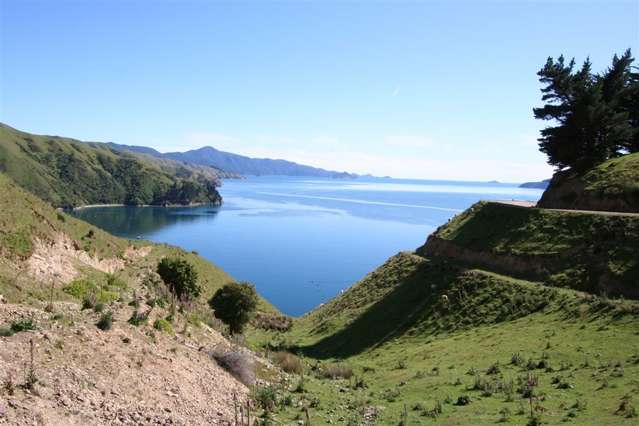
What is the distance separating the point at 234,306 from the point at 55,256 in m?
17.5

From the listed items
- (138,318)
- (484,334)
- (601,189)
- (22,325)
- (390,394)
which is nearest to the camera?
(22,325)

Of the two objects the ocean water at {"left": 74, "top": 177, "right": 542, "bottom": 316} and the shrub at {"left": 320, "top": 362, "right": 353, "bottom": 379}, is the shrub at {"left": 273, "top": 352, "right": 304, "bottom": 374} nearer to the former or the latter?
the shrub at {"left": 320, "top": 362, "right": 353, "bottom": 379}

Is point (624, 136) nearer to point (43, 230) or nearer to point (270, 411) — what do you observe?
point (270, 411)

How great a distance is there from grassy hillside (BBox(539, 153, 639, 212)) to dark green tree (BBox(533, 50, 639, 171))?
2279 mm

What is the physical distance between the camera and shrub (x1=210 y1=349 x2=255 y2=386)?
20391 mm

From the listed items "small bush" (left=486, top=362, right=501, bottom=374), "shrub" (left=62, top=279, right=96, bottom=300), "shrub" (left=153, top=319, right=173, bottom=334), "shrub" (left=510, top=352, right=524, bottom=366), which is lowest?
"small bush" (left=486, top=362, right=501, bottom=374)

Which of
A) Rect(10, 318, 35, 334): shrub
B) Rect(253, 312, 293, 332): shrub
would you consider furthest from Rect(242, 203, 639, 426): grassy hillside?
Rect(10, 318, 35, 334): shrub

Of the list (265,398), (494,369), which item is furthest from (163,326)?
(494,369)

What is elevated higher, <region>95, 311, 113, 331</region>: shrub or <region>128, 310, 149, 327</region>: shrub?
<region>95, 311, 113, 331</region>: shrub

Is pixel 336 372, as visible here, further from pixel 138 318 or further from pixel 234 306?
pixel 234 306

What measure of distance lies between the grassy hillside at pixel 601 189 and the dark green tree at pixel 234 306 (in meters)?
34.9

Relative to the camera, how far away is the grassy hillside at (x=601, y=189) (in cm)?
4406

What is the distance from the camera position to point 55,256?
31891 mm

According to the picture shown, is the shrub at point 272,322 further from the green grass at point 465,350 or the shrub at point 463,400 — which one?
the shrub at point 463,400
